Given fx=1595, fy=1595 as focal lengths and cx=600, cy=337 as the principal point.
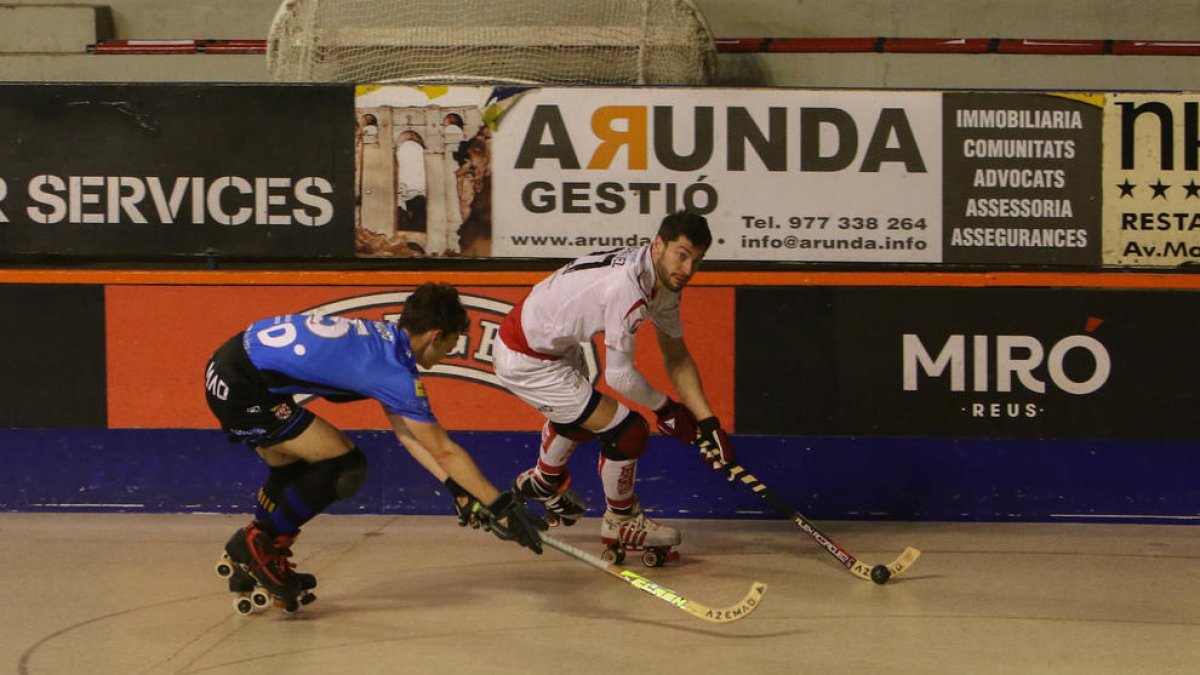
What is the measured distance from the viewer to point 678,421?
6.92m

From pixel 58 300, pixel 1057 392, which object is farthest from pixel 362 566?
pixel 1057 392

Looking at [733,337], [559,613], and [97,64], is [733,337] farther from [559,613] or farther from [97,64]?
[97,64]

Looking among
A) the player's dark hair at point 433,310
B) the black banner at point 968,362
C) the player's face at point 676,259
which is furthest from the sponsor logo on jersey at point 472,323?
the player's dark hair at point 433,310

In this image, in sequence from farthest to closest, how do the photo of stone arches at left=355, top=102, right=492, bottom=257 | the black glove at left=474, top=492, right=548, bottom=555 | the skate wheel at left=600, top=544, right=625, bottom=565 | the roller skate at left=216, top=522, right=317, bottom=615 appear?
1. the photo of stone arches at left=355, top=102, right=492, bottom=257
2. the skate wheel at left=600, top=544, right=625, bottom=565
3. the roller skate at left=216, top=522, right=317, bottom=615
4. the black glove at left=474, top=492, right=548, bottom=555

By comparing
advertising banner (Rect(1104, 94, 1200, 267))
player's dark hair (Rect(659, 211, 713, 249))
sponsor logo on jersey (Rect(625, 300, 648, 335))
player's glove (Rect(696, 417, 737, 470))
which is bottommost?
player's glove (Rect(696, 417, 737, 470))

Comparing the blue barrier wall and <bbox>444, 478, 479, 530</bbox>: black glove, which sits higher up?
<bbox>444, 478, 479, 530</bbox>: black glove

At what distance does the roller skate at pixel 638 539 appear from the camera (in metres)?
7.06

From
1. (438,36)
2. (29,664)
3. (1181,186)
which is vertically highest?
(438,36)

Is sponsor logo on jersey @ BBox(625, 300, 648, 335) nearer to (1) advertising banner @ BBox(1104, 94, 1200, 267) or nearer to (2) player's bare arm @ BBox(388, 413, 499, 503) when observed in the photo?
(2) player's bare arm @ BBox(388, 413, 499, 503)

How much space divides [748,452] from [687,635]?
2.40m

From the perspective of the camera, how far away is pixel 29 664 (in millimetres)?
5387

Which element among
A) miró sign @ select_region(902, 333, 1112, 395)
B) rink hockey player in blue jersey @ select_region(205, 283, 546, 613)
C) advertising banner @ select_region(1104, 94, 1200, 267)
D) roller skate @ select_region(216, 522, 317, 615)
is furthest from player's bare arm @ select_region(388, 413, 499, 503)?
advertising banner @ select_region(1104, 94, 1200, 267)

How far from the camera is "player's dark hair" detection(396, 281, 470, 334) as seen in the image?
586 centimetres

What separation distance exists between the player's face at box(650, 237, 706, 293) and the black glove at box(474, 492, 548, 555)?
1296 mm
